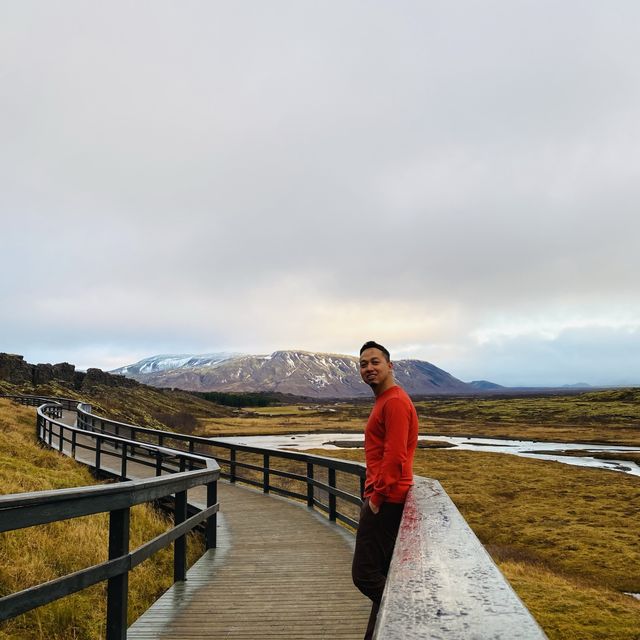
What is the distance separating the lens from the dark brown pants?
3.83 metres

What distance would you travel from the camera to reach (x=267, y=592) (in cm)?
567

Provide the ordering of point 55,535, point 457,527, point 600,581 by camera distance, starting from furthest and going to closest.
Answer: point 600,581 < point 55,535 < point 457,527

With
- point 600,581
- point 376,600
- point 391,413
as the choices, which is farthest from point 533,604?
point 391,413

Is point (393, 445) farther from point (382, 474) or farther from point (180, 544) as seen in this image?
point (180, 544)

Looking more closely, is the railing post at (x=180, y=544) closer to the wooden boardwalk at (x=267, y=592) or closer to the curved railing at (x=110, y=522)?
the curved railing at (x=110, y=522)

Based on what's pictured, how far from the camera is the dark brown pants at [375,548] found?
3.83 meters

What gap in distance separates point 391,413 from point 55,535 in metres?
5.98

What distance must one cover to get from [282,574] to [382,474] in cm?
332

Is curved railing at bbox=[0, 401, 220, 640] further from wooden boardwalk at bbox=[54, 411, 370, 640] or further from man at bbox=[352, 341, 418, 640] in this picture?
man at bbox=[352, 341, 418, 640]

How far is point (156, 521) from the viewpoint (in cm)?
984

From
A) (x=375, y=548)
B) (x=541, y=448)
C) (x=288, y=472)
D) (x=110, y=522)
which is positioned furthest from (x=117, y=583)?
(x=541, y=448)

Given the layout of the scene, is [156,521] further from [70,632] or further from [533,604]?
[533,604]

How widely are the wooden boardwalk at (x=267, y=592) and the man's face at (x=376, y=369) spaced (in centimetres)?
224

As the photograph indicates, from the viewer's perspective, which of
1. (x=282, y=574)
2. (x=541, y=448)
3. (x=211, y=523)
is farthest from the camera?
(x=541, y=448)
